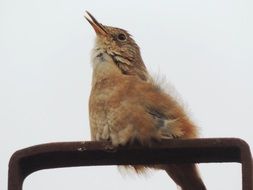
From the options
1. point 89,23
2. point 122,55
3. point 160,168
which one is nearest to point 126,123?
point 160,168

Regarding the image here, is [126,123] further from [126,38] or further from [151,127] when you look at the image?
[126,38]

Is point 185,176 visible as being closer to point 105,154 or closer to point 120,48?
point 120,48

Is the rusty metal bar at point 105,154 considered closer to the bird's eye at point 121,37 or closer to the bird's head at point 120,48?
the bird's head at point 120,48

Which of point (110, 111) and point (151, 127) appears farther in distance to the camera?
point (110, 111)

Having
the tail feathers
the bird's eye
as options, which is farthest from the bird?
the bird's eye

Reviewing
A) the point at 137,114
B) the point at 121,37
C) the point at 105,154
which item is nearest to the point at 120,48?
the point at 121,37

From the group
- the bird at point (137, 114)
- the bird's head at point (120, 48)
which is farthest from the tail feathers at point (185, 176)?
the bird's head at point (120, 48)
